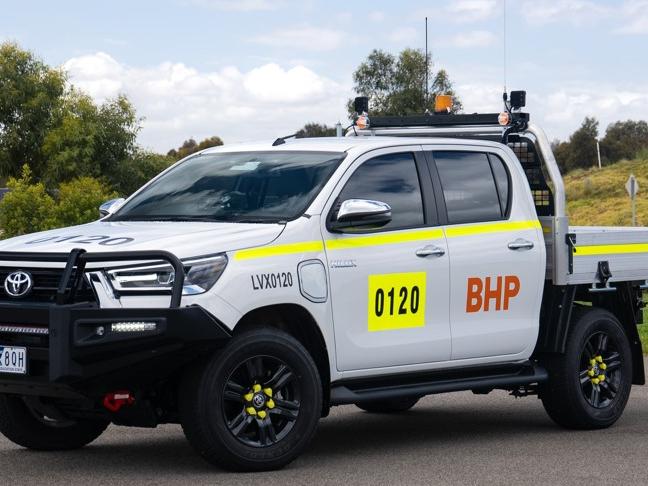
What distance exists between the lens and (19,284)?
7.27 m

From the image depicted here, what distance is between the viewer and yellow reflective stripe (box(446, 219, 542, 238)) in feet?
28.7

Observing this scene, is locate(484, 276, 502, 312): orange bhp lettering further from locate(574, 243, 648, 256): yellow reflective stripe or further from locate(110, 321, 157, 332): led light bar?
locate(110, 321, 157, 332): led light bar

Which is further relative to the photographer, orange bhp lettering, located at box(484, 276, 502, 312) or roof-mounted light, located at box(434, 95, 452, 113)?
roof-mounted light, located at box(434, 95, 452, 113)

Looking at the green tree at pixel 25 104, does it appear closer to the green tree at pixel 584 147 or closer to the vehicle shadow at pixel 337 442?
the green tree at pixel 584 147

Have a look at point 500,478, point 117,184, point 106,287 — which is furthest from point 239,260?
point 117,184

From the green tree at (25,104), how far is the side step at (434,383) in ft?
304

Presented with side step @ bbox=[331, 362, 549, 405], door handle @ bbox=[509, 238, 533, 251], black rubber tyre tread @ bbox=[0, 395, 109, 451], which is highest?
door handle @ bbox=[509, 238, 533, 251]

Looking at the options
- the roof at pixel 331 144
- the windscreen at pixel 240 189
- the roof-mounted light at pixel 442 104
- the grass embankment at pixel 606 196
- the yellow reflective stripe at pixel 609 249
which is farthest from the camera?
the grass embankment at pixel 606 196

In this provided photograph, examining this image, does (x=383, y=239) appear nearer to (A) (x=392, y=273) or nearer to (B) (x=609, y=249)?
(A) (x=392, y=273)

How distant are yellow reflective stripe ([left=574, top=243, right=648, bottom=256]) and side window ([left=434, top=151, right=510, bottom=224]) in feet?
2.36

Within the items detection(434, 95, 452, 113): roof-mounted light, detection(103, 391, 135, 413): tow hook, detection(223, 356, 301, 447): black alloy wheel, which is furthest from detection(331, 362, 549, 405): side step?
detection(434, 95, 452, 113): roof-mounted light

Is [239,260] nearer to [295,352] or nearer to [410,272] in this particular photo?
[295,352]

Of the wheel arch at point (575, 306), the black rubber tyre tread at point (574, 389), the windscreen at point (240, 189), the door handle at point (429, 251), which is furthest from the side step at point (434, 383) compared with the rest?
the windscreen at point (240, 189)

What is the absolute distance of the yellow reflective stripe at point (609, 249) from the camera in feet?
31.7
